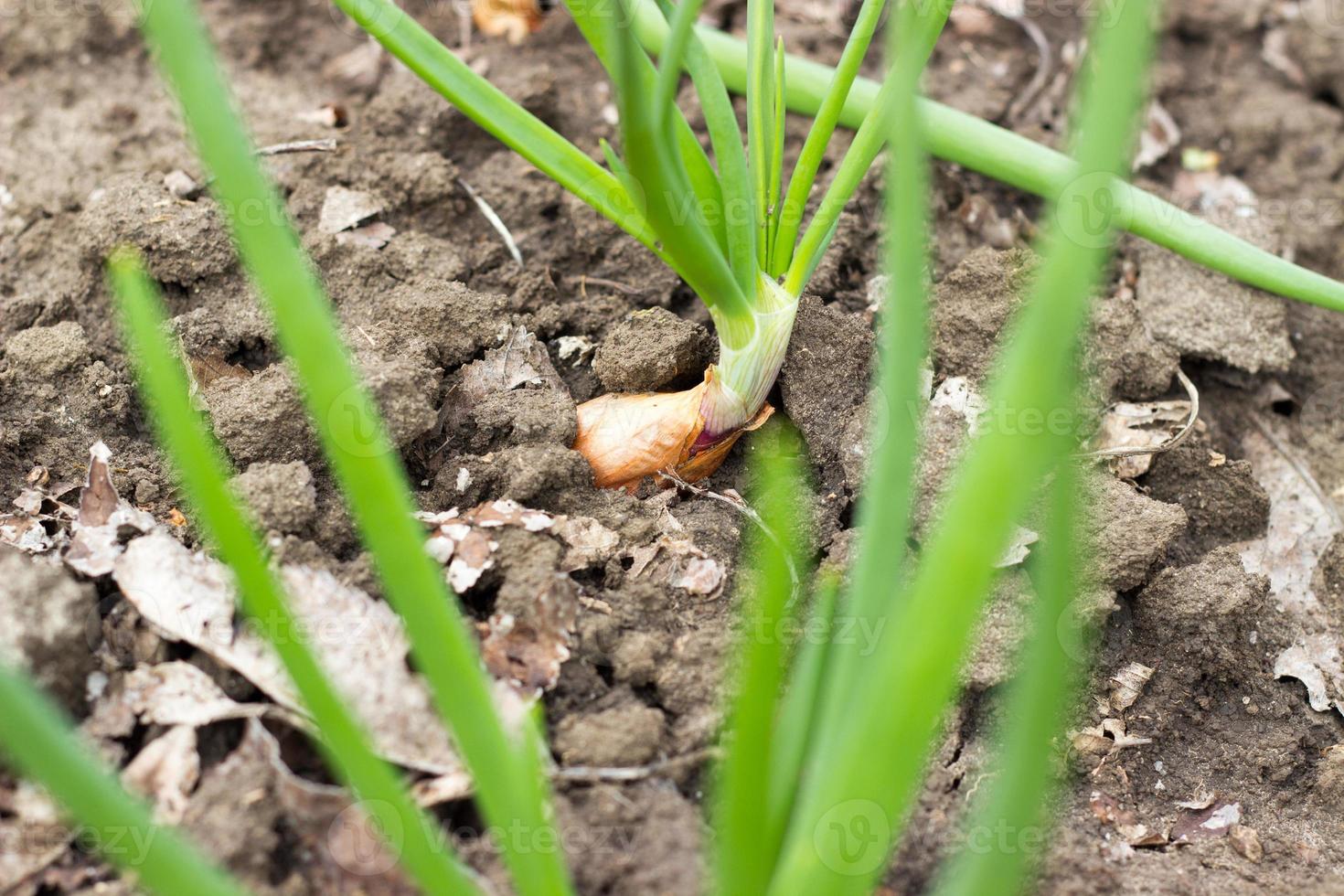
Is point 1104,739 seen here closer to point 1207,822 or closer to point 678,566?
point 1207,822

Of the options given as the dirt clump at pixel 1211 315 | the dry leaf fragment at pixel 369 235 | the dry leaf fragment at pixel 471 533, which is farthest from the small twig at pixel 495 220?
the dirt clump at pixel 1211 315

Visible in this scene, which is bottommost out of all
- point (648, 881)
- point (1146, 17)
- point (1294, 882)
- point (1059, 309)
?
point (1294, 882)

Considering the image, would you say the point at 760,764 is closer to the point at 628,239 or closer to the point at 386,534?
the point at 386,534

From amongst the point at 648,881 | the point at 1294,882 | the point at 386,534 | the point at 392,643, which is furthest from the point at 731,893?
the point at 1294,882

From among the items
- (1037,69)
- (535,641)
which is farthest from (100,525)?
(1037,69)

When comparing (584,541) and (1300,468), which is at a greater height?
(584,541)

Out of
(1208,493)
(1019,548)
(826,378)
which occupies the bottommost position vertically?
(1208,493)
